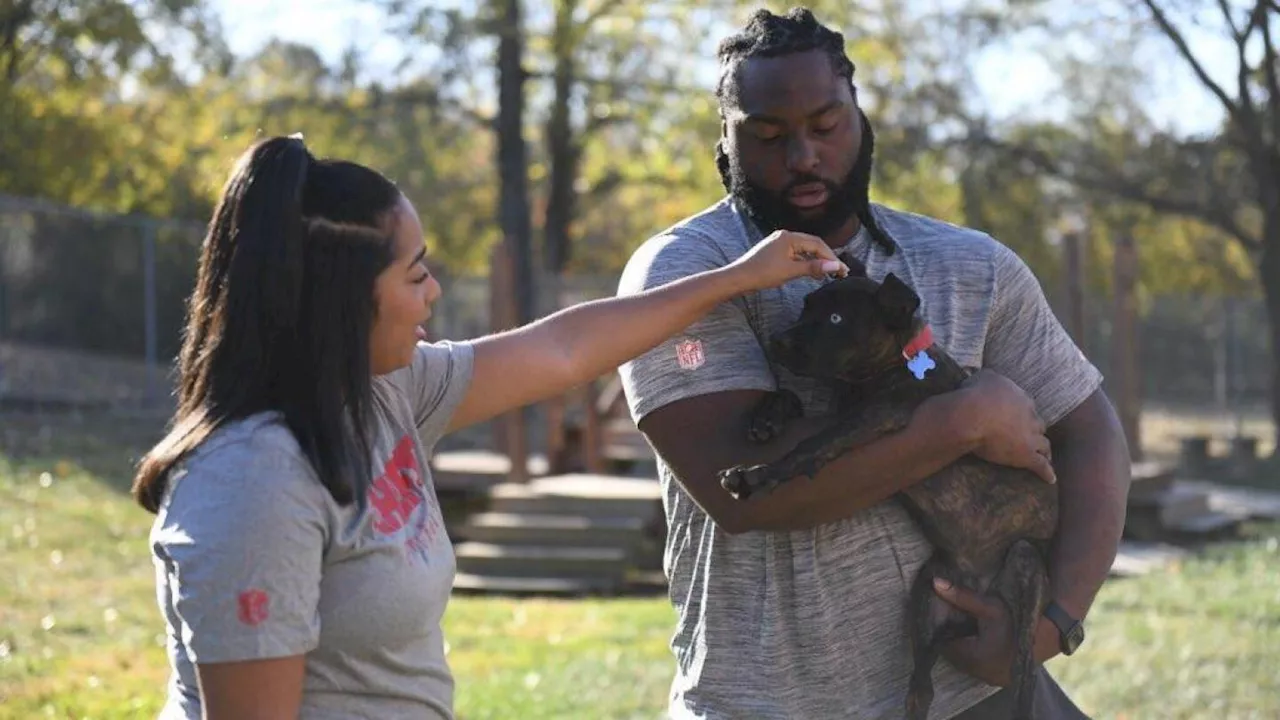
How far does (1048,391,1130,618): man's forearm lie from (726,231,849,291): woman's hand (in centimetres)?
69

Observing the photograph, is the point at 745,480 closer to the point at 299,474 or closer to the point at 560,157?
the point at 299,474

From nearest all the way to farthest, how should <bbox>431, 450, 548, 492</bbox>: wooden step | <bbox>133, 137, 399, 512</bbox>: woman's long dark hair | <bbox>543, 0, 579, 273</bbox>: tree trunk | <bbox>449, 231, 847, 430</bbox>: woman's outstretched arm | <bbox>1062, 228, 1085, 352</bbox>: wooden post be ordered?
<bbox>133, 137, 399, 512</bbox>: woman's long dark hair < <bbox>449, 231, 847, 430</bbox>: woman's outstretched arm < <bbox>1062, 228, 1085, 352</bbox>: wooden post < <bbox>431, 450, 548, 492</bbox>: wooden step < <bbox>543, 0, 579, 273</bbox>: tree trunk

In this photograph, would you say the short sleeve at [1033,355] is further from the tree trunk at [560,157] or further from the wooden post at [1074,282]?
the tree trunk at [560,157]

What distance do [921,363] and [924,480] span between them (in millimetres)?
221

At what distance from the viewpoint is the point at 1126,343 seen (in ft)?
49.0

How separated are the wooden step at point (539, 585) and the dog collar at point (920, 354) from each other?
10.0 m

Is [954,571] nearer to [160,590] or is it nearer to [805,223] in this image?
[805,223]

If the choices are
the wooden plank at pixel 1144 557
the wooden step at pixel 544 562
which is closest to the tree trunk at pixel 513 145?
the wooden step at pixel 544 562

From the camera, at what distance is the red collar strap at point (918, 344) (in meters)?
3.27

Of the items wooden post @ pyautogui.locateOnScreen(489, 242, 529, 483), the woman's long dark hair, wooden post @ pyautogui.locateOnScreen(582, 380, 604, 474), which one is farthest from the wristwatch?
wooden post @ pyautogui.locateOnScreen(582, 380, 604, 474)

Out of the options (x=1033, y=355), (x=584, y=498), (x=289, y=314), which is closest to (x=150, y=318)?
(x=584, y=498)

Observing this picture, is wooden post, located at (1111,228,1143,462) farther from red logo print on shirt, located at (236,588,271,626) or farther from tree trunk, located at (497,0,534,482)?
red logo print on shirt, located at (236,588,271,626)

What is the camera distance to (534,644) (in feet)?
32.8

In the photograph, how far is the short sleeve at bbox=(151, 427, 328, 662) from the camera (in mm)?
2344
